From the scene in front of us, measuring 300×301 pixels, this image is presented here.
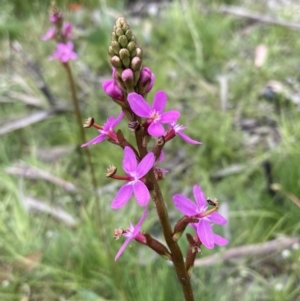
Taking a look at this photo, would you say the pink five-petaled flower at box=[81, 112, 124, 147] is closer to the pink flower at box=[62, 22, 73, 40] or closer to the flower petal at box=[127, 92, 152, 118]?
the flower petal at box=[127, 92, 152, 118]

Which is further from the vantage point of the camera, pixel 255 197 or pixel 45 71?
Answer: pixel 45 71

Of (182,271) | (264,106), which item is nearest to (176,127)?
(182,271)

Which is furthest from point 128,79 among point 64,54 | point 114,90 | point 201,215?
point 64,54

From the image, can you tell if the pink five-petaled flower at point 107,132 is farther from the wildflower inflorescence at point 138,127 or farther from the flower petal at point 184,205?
the flower petal at point 184,205

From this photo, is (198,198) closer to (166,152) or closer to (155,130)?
(155,130)

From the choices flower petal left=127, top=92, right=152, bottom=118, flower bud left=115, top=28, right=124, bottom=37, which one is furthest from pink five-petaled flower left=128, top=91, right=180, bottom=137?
flower bud left=115, top=28, right=124, bottom=37

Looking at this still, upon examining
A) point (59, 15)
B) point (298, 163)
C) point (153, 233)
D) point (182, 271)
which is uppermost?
point (59, 15)

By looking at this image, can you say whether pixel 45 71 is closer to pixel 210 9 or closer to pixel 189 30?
pixel 189 30
